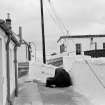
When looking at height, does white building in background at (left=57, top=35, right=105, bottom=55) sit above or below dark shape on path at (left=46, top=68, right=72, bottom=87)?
above

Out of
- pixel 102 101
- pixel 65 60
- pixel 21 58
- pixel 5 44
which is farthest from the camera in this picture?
pixel 21 58

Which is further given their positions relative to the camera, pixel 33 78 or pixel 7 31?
pixel 33 78

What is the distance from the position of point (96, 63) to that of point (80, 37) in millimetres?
23335

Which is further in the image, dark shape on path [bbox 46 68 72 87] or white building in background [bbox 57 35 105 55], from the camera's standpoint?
white building in background [bbox 57 35 105 55]

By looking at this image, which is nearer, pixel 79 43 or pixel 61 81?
pixel 61 81

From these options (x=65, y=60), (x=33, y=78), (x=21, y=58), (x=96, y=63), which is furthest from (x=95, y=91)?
(x=21, y=58)

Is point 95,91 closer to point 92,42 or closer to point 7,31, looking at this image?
point 7,31

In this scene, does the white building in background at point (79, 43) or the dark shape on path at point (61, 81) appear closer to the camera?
the dark shape on path at point (61, 81)

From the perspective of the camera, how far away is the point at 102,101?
29.2 feet

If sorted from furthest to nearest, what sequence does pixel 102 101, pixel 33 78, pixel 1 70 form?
1. pixel 33 78
2. pixel 102 101
3. pixel 1 70

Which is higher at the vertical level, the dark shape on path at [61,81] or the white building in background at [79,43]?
the white building in background at [79,43]

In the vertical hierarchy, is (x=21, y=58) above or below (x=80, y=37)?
below

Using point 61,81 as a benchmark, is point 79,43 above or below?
above

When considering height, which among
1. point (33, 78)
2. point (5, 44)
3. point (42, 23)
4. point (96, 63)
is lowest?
point (33, 78)
